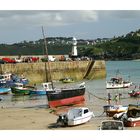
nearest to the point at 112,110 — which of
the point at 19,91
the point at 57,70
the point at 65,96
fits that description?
the point at 65,96

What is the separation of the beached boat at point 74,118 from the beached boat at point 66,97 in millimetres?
8205

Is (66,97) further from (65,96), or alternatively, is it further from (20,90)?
(20,90)

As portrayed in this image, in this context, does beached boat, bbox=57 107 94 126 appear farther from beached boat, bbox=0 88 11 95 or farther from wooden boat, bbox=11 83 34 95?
beached boat, bbox=0 88 11 95

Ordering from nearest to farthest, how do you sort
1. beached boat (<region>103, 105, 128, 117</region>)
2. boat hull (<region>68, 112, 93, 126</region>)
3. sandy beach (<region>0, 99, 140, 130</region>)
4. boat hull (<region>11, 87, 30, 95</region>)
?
sandy beach (<region>0, 99, 140, 130</region>)
boat hull (<region>68, 112, 93, 126</region>)
beached boat (<region>103, 105, 128, 117</region>)
boat hull (<region>11, 87, 30, 95</region>)

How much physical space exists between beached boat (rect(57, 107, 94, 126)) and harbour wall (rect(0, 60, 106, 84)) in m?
29.3

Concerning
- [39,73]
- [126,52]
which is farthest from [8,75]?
[126,52]

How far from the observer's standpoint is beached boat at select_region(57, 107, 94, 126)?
2267cm

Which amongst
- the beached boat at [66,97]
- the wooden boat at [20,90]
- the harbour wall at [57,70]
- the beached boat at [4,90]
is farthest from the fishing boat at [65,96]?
the harbour wall at [57,70]

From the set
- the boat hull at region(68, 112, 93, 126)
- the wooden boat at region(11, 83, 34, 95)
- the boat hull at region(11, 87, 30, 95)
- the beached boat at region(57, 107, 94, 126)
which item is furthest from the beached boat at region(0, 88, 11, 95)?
the boat hull at region(68, 112, 93, 126)

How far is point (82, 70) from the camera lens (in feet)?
220

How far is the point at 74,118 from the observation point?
2278 cm

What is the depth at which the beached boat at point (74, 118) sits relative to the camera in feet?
74.4

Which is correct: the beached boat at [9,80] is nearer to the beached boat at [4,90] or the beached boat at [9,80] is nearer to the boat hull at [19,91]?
the beached boat at [4,90]
